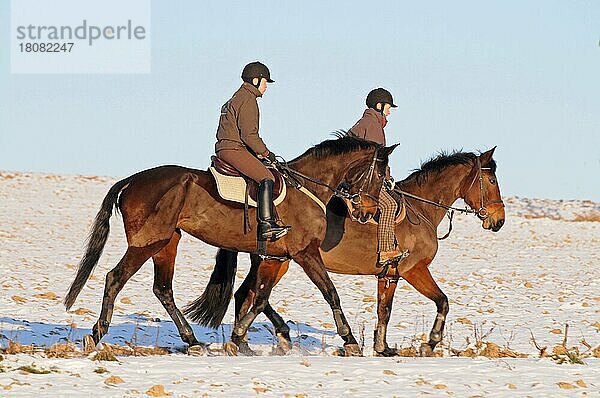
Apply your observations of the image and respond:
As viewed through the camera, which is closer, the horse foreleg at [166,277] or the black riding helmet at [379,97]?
the horse foreleg at [166,277]

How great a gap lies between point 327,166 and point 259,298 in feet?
5.46

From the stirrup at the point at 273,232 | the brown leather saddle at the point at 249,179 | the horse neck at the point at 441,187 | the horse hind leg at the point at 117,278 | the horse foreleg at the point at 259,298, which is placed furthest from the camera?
the horse neck at the point at 441,187

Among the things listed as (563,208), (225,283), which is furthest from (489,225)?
(563,208)

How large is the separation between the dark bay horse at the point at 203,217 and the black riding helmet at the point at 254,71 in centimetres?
108

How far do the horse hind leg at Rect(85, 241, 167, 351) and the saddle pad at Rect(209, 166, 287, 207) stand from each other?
80 centimetres

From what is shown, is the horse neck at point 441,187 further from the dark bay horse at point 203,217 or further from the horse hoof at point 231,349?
the horse hoof at point 231,349

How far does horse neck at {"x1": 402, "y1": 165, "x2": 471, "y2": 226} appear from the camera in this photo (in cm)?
1213

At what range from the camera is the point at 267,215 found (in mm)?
10195

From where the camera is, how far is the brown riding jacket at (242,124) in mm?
10383

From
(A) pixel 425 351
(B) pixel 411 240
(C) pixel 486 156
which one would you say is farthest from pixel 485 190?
(A) pixel 425 351

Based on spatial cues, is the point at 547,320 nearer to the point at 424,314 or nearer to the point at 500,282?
the point at 424,314

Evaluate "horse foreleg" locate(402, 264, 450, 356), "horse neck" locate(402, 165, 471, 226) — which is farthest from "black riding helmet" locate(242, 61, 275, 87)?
"horse foreleg" locate(402, 264, 450, 356)

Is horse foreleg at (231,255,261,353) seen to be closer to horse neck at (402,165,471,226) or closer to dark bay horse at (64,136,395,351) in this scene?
dark bay horse at (64,136,395,351)

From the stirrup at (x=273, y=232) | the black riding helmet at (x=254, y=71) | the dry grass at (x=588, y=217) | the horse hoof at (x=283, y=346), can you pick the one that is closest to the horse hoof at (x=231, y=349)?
the horse hoof at (x=283, y=346)
